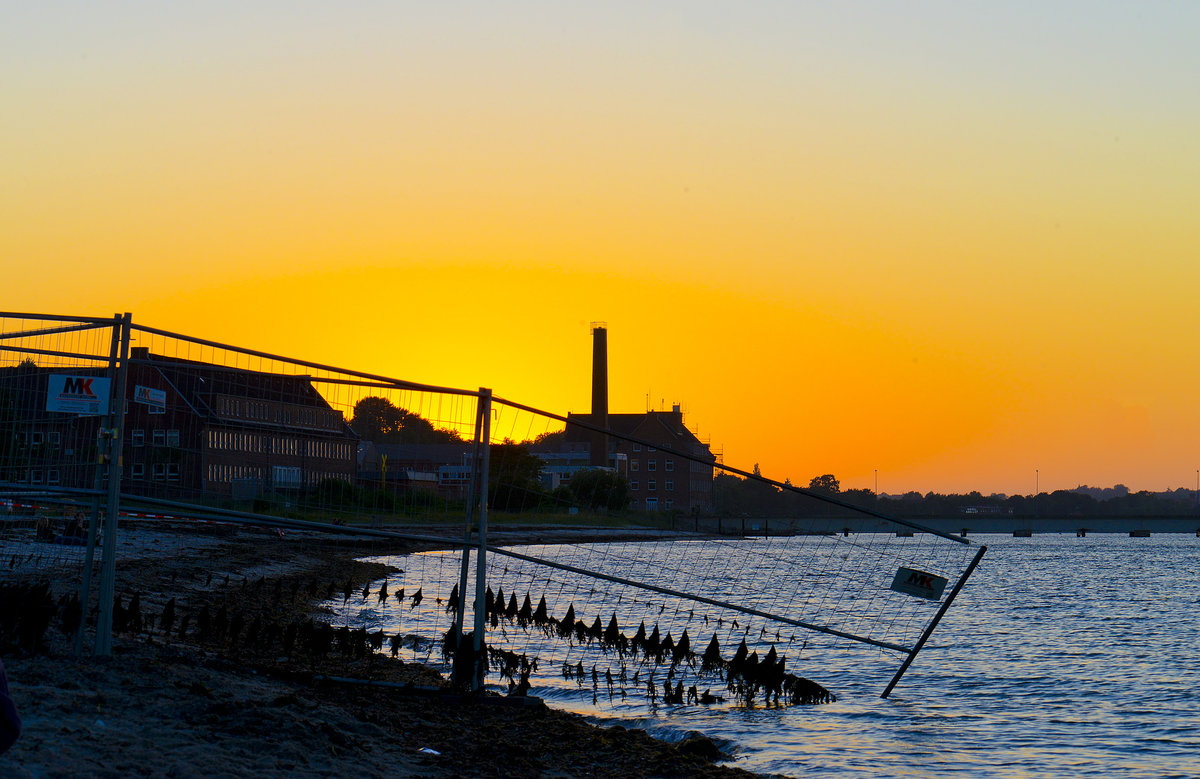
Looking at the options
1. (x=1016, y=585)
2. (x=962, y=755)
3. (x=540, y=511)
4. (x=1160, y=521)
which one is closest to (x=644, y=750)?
(x=540, y=511)

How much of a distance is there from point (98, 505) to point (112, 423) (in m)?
0.75

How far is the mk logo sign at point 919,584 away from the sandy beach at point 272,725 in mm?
2568

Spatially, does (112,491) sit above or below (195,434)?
below

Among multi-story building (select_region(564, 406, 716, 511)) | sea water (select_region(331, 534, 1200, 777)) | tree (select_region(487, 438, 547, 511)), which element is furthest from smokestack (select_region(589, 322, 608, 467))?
tree (select_region(487, 438, 547, 511))

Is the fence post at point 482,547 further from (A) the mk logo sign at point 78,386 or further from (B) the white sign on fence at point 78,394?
(A) the mk logo sign at point 78,386

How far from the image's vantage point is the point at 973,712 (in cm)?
1428

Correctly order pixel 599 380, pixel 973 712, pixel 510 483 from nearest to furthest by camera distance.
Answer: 1. pixel 510 483
2. pixel 973 712
3. pixel 599 380

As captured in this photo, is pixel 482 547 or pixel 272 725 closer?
pixel 272 725

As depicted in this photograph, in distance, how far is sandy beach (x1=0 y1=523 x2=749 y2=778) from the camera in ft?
20.8

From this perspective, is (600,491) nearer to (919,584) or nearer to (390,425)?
(390,425)

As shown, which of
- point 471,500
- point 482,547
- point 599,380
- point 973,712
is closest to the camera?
point 482,547

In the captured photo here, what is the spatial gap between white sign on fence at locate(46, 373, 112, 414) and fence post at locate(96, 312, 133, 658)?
3.2 inches

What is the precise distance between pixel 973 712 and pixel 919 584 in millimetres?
4993

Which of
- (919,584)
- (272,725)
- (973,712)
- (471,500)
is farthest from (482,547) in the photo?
(973,712)
